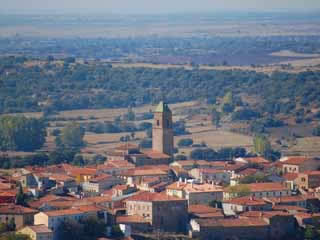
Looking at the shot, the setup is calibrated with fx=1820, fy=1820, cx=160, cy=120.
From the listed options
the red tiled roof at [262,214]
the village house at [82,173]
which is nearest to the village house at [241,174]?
the village house at [82,173]

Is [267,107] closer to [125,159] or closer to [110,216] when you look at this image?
[125,159]

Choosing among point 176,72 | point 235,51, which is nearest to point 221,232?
point 176,72

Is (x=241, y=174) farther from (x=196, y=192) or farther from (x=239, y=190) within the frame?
(x=196, y=192)

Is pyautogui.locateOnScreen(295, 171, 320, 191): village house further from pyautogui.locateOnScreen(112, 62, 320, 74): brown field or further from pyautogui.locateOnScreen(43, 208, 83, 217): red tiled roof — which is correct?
pyautogui.locateOnScreen(112, 62, 320, 74): brown field

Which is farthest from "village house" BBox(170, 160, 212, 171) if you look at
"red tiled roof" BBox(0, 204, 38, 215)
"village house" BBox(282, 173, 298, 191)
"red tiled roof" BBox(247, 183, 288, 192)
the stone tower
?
"red tiled roof" BBox(0, 204, 38, 215)

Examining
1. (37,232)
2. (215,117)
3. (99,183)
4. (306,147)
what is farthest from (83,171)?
(215,117)

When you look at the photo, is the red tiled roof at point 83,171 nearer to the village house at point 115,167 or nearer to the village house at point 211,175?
the village house at point 115,167
